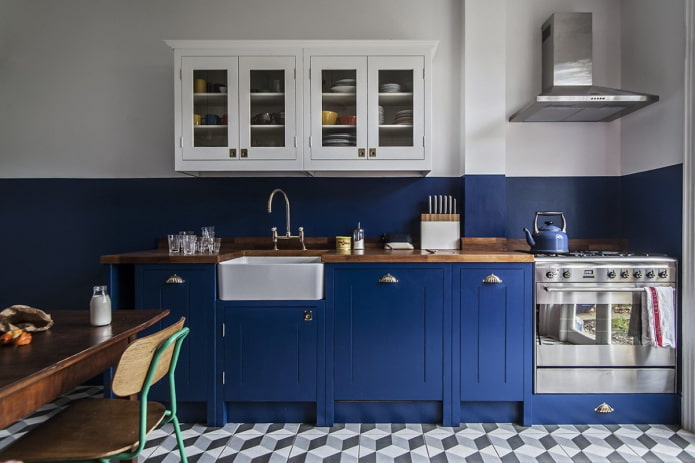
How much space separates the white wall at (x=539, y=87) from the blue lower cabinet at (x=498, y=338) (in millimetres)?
1021

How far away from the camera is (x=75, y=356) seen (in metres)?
1.22

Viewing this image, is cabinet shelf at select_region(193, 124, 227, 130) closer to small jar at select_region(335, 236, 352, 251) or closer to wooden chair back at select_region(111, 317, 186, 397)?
small jar at select_region(335, 236, 352, 251)

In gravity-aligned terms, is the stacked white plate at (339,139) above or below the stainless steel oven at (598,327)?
above

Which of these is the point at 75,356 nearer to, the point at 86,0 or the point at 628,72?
the point at 86,0

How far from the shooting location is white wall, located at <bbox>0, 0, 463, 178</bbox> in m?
3.23

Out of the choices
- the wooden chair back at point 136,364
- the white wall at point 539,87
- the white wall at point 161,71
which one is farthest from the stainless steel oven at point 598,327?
the wooden chair back at point 136,364

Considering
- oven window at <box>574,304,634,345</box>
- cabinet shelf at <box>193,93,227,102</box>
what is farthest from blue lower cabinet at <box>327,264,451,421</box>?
cabinet shelf at <box>193,93,227,102</box>

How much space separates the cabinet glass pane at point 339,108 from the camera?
2863 mm

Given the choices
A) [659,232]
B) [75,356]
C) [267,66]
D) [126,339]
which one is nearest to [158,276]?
[126,339]

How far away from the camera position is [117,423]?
58.7 inches

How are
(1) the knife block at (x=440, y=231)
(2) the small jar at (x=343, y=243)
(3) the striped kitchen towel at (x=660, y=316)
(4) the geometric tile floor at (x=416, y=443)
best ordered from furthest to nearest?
1. (1) the knife block at (x=440, y=231)
2. (2) the small jar at (x=343, y=243)
3. (3) the striped kitchen towel at (x=660, y=316)
4. (4) the geometric tile floor at (x=416, y=443)

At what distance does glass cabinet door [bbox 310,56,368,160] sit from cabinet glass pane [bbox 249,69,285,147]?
0.73 ft

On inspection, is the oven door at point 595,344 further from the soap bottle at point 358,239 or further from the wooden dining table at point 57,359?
the wooden dining table at point 57,359

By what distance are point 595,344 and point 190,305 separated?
2.54 meters
